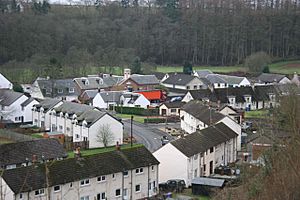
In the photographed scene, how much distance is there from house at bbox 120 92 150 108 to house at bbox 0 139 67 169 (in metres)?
15.9

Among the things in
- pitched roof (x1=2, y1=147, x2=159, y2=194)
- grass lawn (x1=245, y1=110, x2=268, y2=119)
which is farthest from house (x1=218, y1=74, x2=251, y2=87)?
pitched roof (x1=2, y1=147, x2=159, y2=194)

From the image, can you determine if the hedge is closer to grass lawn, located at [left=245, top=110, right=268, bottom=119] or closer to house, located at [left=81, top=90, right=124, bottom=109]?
house, located at [left=81, top=90, right=124, bottom=109]

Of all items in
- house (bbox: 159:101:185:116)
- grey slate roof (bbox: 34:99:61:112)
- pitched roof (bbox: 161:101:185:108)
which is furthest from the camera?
pitched roof (bbox: 161:101:185:108)

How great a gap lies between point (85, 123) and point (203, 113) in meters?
6.08

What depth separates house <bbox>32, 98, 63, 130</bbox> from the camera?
101 ft

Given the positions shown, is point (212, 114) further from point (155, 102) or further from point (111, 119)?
point (155, 102)

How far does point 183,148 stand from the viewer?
20.9 meters

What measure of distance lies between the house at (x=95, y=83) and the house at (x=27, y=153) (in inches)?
780

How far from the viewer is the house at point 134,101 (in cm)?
3784

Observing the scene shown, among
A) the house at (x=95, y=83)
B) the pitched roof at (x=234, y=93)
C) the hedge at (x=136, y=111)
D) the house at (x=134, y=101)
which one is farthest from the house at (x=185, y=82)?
the hedge at (x=136, y=111)

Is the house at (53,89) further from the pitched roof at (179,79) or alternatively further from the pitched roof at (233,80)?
the pitched roof at (233,80)

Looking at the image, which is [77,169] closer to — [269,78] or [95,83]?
[95,83]

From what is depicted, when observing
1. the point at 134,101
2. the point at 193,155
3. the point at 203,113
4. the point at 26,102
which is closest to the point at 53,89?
the point at 134,101

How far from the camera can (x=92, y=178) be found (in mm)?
17688
